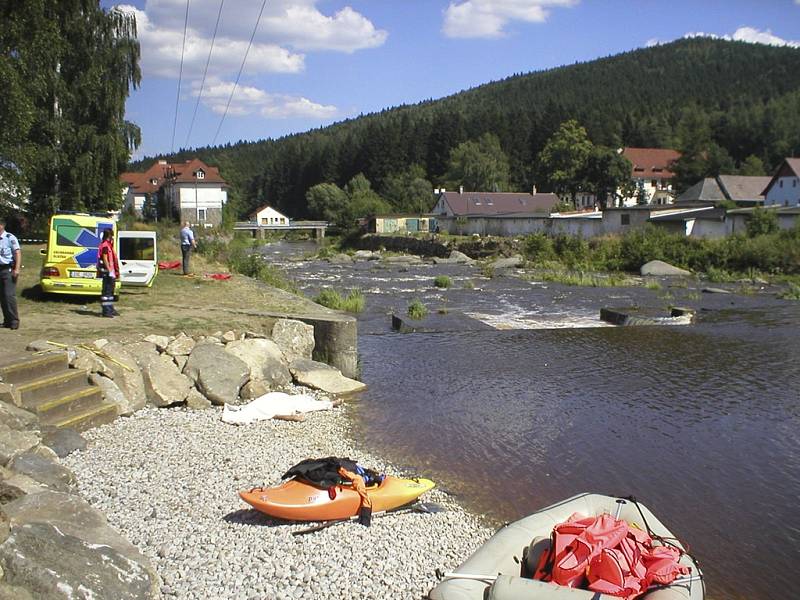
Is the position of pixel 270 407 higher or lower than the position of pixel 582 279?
lower

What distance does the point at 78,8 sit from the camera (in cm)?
3058

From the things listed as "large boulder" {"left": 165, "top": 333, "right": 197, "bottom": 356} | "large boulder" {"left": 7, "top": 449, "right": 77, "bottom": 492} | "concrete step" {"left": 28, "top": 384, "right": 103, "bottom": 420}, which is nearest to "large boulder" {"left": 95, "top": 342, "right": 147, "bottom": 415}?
"concrete step" {"left": 28, "top": 384, "right": 103, "bottom": 420}

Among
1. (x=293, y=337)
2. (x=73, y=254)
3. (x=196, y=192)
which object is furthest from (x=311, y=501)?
(x=196, y=192)

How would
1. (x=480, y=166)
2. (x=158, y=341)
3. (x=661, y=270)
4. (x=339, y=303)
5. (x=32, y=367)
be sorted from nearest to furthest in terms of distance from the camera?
1. (x=32, y=367)
2. (x=158, y=341)
3. (x=339, y=303)
4. (x=661, y=270)
5. (x=480, y=166)

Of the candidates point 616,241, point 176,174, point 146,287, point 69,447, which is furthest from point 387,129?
point 69,447

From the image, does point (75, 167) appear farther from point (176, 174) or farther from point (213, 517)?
point (176, 174)

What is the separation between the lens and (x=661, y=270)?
139 ft

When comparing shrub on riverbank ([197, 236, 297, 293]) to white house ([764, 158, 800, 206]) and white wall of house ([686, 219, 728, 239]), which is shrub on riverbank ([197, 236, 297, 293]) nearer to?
white wall of house ([686, 219, 728, 239])

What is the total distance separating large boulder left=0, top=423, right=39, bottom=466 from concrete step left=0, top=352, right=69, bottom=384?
147 cm

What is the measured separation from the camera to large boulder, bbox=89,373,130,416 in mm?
10789

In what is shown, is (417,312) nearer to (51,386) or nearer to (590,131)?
(51,386)

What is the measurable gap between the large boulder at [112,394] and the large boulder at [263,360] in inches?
99.0

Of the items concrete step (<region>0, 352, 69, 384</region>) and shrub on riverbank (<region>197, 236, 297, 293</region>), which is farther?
shrub on riverbank (<region>197, 236, 297, 293</region>)

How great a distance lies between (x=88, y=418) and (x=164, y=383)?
1889 millimetres
